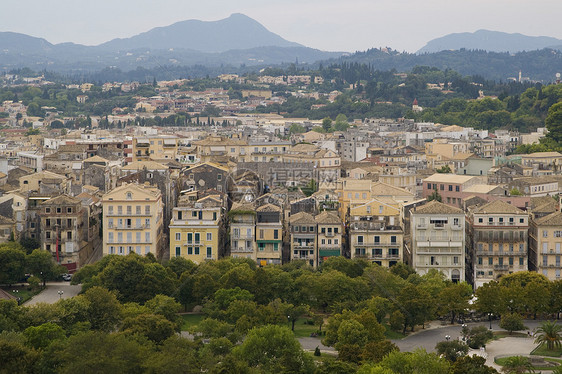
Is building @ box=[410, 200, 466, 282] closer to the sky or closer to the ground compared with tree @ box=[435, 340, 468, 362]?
closer to the sky

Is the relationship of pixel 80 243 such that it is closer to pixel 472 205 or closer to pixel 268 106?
pixel 472 205

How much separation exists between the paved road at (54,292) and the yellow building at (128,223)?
8.30 ft

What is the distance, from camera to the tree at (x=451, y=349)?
36.3 meters

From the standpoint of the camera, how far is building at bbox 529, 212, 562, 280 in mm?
47125

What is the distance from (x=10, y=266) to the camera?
45531 millimetres

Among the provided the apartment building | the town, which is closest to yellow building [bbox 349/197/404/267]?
the town

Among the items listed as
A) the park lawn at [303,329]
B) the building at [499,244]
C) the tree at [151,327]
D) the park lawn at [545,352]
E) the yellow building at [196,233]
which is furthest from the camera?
the yellow building at [196,233]

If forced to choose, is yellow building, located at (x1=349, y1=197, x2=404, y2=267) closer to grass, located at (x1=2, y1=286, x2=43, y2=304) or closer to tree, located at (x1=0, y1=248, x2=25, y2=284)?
grass, located at (x1=2, y1=286, x2=43, y2=304)

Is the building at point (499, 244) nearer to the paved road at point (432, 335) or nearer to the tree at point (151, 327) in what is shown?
the paved road at point (432, 335)

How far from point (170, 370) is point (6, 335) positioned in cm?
582

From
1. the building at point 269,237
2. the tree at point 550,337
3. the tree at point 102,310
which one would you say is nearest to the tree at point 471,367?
the tree at point 550,337

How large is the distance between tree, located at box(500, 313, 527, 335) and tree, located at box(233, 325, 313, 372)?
942cm

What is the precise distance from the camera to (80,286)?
4594cm

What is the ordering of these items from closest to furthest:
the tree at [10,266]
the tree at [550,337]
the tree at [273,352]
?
the tree at [273,352], the tree at [550,337], the tree at [10,266]
